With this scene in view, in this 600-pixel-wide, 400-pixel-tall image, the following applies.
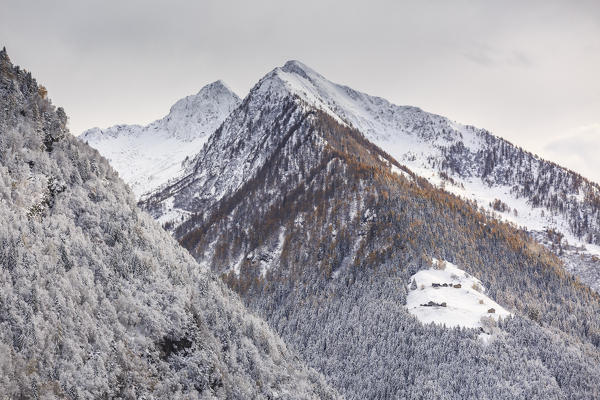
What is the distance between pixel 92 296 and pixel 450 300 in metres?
90.7

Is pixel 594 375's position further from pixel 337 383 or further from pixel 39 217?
pixel 39 217

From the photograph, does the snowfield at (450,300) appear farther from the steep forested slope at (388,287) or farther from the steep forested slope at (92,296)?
the steep forested slope at (92,296)

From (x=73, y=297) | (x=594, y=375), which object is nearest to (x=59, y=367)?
(x=73, y=297)

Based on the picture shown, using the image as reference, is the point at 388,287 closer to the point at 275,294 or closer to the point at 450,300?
the point at 450,300

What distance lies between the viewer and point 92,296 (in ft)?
110

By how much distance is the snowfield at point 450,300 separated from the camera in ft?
323

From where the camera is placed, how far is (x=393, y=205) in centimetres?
15800

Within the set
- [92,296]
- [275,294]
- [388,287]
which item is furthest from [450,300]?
[92,296]

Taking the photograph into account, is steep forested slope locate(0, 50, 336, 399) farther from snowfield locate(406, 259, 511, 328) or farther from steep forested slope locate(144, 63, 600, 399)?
snowfield locate(406, 259, 511, 328)

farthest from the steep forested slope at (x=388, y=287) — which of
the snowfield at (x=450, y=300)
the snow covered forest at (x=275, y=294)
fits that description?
the snowfield at (x=450, y=300)

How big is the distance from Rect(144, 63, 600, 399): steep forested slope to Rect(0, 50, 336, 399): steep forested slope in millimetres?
50817

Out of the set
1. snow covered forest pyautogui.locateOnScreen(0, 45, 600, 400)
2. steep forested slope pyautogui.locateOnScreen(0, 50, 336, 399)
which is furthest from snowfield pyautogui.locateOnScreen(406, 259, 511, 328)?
steep forested slope pyautogui.locateOnScreen(0, 50, 336, 399)

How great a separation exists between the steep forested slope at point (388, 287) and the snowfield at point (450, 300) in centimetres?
279

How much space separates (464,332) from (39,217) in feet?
283
